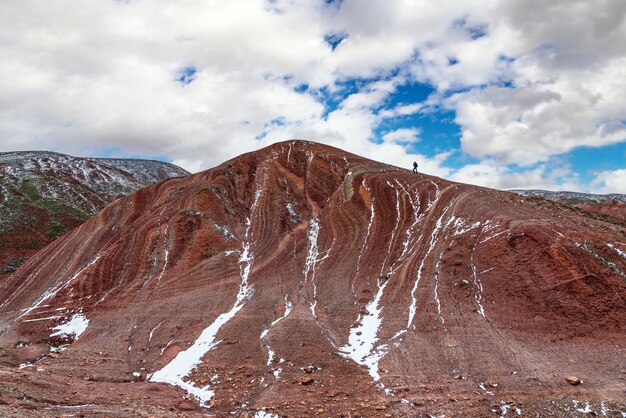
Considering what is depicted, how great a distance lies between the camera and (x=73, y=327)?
31.8 meters

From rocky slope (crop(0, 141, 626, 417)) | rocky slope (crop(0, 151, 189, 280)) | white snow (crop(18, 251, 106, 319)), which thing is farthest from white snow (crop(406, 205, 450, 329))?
rocky slope (crop(0, 151, 189, 280))

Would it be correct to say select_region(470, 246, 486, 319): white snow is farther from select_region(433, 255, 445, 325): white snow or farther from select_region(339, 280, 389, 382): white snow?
select_region(339, 280, 389, 382): white snow

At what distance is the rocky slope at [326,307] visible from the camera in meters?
19.7

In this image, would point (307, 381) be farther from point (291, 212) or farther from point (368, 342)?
point (291, 212)

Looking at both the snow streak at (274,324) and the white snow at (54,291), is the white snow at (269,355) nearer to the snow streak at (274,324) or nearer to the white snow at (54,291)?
the snow streak at (274,324)

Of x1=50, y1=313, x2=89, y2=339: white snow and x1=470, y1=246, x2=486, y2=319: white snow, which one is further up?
x1=50, y1=313, x2=89, y2=339: white snow

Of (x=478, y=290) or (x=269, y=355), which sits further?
(x=478, y=290)

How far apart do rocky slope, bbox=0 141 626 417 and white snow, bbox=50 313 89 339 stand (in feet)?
0.65

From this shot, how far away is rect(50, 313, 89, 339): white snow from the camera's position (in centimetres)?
3117

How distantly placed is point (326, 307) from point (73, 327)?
19.2m

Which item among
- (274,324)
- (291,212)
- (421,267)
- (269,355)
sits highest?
(291,212)

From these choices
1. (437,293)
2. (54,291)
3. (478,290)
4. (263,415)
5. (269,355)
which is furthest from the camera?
(54,291)

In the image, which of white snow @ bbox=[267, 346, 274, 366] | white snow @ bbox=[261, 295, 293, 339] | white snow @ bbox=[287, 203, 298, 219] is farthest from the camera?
white snow @ bbox=[287, 203, 298, 219]

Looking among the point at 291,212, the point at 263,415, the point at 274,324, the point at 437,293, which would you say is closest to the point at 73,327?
the point at 274,324
